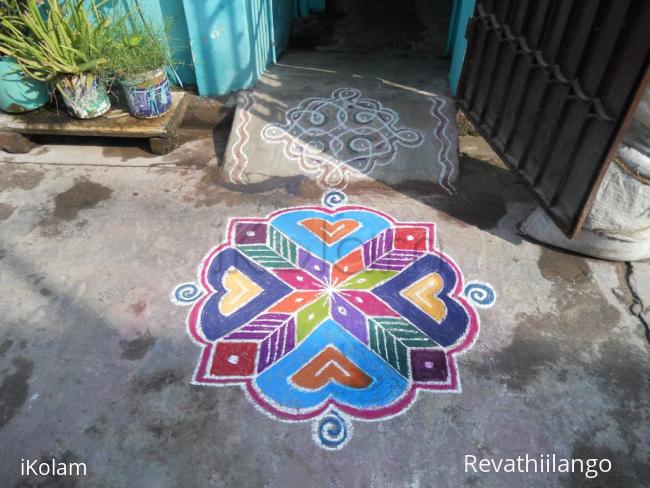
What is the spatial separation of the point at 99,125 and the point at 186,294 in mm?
1811

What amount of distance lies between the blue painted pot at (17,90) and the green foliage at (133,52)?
630mm

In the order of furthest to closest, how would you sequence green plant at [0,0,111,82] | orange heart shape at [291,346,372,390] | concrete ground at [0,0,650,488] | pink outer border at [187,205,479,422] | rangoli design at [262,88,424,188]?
rangoli design at [262,88,424,188] → green plant at [0,0,111,82] → orange heart shape at [291,346,372,390] → pink outer border at [187,205,479,422] → concrete ground at [0,0,650,488]

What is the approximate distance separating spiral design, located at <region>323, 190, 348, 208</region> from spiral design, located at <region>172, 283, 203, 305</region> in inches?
44.3

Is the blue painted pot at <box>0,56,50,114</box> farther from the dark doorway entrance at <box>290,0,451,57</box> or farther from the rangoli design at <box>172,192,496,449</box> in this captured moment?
the dark doorway entrance at <box>290,0,451,57</box>

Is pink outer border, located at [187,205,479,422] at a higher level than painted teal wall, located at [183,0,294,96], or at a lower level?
lower

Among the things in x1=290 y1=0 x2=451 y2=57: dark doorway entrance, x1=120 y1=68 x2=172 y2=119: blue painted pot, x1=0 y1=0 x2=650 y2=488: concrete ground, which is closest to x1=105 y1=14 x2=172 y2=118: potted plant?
x1=120 y1=68 x2=172 y2=119: blue painted pot

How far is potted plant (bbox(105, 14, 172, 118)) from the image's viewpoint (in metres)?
3.47

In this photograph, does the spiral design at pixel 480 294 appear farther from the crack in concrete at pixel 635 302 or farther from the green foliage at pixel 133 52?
the green foliage at pixel 133 52

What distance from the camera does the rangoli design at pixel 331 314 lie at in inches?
91.2

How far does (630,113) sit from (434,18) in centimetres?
445

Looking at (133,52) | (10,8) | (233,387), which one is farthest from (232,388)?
(10,8)

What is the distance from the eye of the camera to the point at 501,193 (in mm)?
3500

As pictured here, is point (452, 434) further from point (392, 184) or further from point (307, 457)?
point (392, 184)

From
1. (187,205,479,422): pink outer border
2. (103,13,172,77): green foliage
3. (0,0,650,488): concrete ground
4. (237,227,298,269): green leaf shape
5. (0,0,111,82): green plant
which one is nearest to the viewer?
(0,0,650,488): concrete ground
